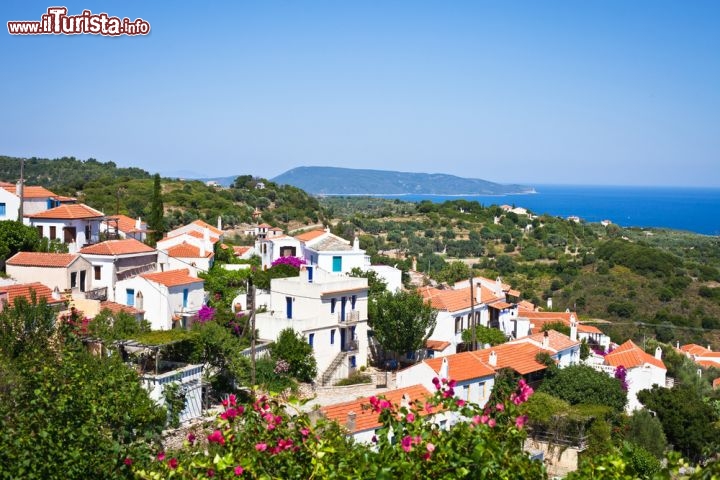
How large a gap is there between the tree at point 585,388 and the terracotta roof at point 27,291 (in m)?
20.6

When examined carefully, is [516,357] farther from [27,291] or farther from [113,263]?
[27,291]

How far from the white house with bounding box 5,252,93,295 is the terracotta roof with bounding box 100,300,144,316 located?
158cm

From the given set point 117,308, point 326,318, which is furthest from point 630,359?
point 117,308

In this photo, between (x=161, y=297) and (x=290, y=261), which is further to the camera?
(x=290, y=261)

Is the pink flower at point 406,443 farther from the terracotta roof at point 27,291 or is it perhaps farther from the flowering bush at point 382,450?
the terracotta roof at point 27,291

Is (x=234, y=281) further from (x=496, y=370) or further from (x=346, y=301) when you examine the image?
(x=496, y=370)

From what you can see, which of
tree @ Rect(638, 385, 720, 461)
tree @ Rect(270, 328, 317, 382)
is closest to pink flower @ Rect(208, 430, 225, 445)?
tree @ Rect(270, 328, 317, 382)

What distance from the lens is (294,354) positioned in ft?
101

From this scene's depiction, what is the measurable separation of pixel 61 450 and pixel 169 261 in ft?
92.1

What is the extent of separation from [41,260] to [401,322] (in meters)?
15.7

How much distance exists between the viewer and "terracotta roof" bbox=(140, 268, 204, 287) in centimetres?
3205

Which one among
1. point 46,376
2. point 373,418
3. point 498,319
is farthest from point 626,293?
point 46,376

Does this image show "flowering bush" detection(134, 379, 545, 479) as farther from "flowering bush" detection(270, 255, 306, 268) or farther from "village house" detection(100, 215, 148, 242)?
"village house" detection(100, 215, 148, 242)

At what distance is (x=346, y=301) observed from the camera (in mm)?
34281
